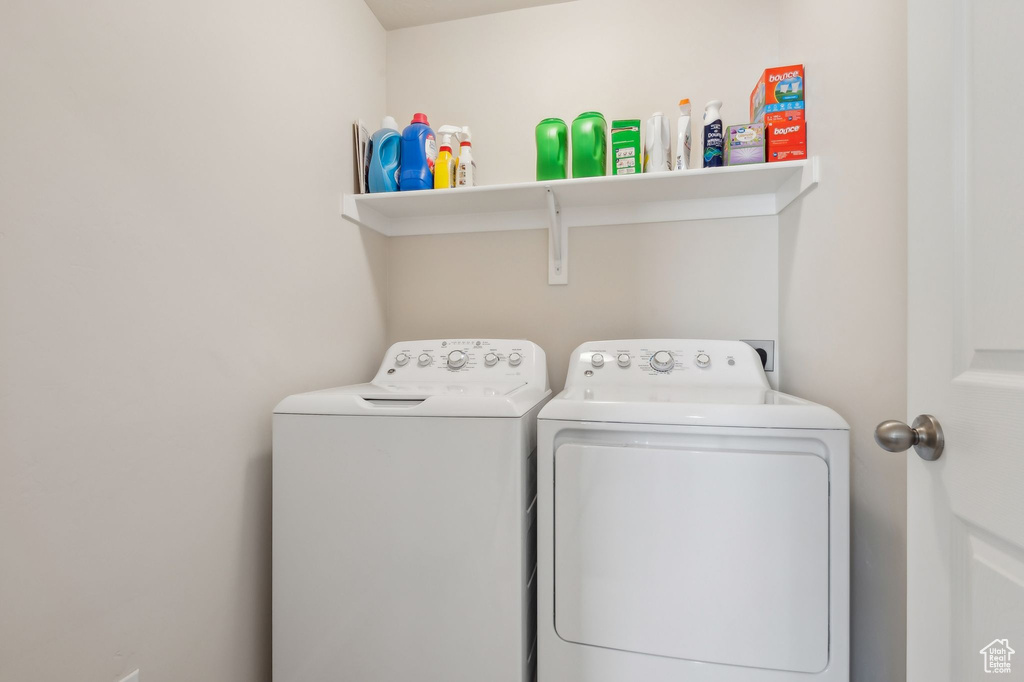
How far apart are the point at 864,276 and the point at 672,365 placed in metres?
0.53

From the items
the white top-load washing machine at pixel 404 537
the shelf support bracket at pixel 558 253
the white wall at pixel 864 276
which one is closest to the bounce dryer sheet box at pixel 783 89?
the white wall at pixel 864 276

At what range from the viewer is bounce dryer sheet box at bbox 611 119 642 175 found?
1.45 m

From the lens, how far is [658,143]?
1461mm

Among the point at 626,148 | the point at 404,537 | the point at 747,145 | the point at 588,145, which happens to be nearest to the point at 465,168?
the point at 588,145

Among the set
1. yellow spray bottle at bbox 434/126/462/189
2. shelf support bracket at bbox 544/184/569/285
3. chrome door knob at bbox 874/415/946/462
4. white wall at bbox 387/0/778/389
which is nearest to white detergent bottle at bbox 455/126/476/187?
yellow spray bottle at bbox 434/126/462/189

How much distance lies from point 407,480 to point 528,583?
37cm

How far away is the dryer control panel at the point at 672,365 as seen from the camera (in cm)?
136

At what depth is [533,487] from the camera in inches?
44.9

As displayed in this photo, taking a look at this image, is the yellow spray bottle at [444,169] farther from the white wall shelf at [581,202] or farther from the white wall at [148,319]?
the white wall at [148,319]

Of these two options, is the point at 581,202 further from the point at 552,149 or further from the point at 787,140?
the point at 787,140

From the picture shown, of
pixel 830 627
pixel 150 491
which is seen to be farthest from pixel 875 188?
pixel 150 491

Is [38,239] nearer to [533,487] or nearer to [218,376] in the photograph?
[218,376]

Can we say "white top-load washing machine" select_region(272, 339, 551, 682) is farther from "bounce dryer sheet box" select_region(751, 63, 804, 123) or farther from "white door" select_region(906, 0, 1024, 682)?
"bounce dryer sheet box" select_region(751, 63, 804, 123)

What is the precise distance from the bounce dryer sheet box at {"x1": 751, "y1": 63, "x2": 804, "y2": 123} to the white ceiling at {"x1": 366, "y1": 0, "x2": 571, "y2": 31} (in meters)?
0.88
